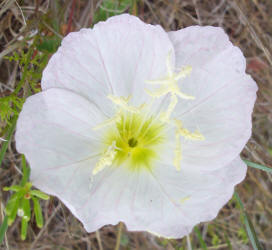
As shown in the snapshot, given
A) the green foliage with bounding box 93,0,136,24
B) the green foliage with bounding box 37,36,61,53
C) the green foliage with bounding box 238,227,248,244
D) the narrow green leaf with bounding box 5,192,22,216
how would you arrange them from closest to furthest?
the narrow green leaf with bounding box 5,192,22,216 → the green foliage with bounding box 37,36,61,53 → the green foliage with bounding box 93,0,136,24 → the green foliage with bounding box 238,227,248,244

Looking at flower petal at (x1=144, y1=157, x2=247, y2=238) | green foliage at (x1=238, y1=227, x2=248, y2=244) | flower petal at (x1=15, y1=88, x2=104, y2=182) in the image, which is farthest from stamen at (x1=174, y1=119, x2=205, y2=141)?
green foliage at (x1=238, y1=227, x2=248, y2=244)

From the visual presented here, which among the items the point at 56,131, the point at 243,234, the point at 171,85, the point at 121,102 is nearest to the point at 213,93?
the point at 171,85

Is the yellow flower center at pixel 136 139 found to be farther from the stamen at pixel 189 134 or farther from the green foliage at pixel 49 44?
the green foliage at pixel 49 44

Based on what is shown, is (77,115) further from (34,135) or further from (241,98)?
(241,98)

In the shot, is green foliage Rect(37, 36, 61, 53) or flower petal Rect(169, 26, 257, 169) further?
green foliage Rect(37, 36, 61, 53)

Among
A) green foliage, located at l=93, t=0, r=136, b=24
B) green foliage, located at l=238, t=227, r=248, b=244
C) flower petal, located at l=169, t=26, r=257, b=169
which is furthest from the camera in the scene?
green foliage, located at l=238, t=227, r=248, b=244

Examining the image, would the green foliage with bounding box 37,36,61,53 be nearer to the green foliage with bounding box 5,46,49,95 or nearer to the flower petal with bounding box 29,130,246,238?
the green foliage with bounding box 5,46,49,95

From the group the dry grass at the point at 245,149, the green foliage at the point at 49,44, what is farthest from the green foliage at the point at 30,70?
the dry grass at the point at 245,149
